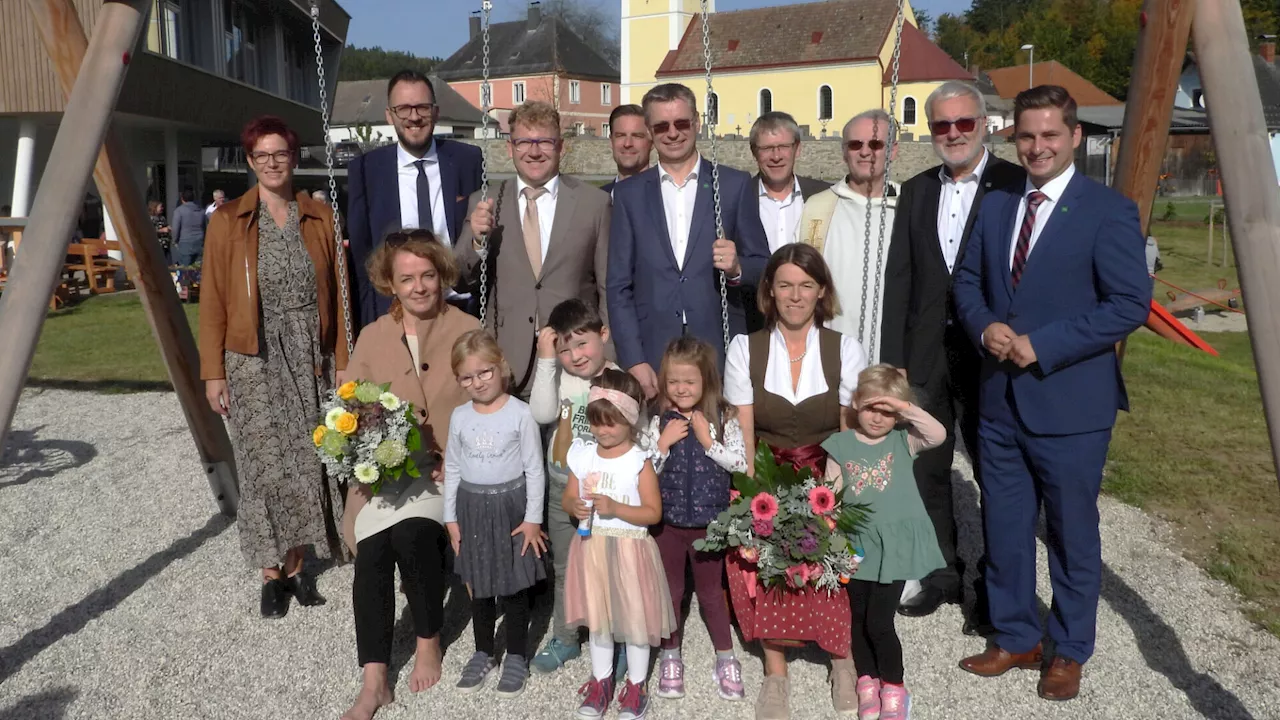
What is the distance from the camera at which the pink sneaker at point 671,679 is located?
14.4 feet

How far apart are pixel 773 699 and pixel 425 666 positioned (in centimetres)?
149

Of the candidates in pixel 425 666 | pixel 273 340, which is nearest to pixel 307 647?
pixel 425 666

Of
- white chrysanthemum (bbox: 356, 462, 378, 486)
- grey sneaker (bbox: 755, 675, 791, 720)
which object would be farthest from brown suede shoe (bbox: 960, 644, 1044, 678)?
white chrysanthemum (bbox: 356, 462, 378, 486)

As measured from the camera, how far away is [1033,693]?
439cm

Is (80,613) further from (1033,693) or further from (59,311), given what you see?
(59,311)

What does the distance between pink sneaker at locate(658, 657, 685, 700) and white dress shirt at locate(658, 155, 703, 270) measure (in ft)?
5.99

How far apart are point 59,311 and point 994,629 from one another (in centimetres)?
1725

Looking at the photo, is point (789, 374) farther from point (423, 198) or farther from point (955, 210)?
point (423, 198)

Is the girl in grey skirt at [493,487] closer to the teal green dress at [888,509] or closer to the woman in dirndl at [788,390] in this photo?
the woman in dirndl at [788,390]

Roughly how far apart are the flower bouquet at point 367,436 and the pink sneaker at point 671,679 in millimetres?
1334

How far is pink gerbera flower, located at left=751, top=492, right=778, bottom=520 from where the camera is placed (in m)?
3.97

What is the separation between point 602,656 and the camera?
4258 millimetres

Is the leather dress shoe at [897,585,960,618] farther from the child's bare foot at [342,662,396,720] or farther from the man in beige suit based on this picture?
the child's bare foot at [342,662,396,720]

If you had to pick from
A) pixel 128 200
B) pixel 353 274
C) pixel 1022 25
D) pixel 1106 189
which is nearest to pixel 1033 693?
pixel 1106 189
